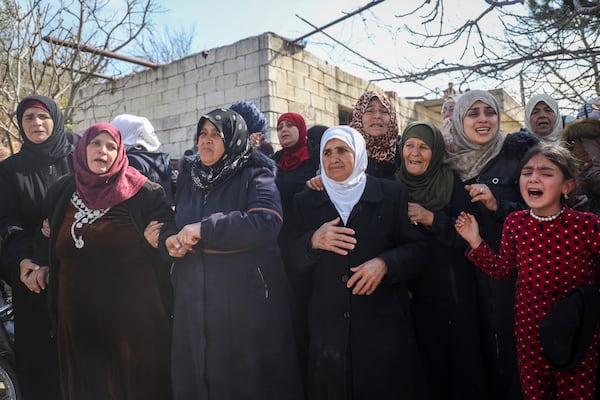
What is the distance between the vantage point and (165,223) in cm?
234

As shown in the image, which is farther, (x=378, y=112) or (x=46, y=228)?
(x=378, y=112)

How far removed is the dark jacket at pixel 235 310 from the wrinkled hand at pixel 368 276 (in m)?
0.41

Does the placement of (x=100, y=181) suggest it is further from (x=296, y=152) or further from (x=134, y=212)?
(x=296, y=152)

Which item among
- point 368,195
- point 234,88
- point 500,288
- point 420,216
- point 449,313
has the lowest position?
point 449,313

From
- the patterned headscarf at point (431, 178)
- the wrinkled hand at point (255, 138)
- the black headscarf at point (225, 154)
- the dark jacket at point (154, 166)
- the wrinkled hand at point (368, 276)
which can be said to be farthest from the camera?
the wrinkled hand at point (255, 138)

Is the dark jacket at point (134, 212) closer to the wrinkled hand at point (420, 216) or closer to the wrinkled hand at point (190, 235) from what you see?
the wrinkled hand at point (190, 235)

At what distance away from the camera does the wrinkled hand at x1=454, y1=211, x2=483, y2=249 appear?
7.07ft

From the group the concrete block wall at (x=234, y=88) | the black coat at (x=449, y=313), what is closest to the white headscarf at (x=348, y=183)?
the black coat at (x=449, y=313)

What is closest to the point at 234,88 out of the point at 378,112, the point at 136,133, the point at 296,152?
Answer: the point at 296,152

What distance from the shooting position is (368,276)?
2023 mm

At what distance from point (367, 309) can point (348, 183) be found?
64 cm

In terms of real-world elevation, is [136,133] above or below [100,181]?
above

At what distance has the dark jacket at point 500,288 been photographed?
2.23m

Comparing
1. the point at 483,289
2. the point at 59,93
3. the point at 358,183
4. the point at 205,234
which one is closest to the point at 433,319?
→ the point at 483,289
